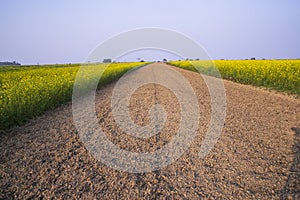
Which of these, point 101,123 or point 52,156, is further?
point 101,123

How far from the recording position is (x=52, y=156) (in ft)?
15.0

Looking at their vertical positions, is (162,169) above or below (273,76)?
below

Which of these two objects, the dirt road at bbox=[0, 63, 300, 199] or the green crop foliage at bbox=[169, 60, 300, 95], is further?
the green crop foliage at bbox=[169, 60, 300, 95]

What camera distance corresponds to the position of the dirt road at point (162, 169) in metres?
3.41

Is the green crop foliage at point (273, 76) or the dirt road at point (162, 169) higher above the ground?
the green crop foliage at point (273, 76)

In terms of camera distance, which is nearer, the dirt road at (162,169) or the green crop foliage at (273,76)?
the dirt road at (162,169)

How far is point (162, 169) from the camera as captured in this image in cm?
405

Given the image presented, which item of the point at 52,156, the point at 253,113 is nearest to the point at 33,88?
the point at 52,156

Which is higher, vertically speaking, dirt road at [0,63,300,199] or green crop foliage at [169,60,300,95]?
green crop foliage at [169,60,300,95]

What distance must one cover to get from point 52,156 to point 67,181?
110 cm

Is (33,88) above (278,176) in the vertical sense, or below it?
above

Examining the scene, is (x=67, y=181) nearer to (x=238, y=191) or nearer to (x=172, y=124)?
(x=238, y=191)

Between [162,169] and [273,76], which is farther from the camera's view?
[273,76]

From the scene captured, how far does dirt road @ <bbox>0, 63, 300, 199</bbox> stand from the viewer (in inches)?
134
